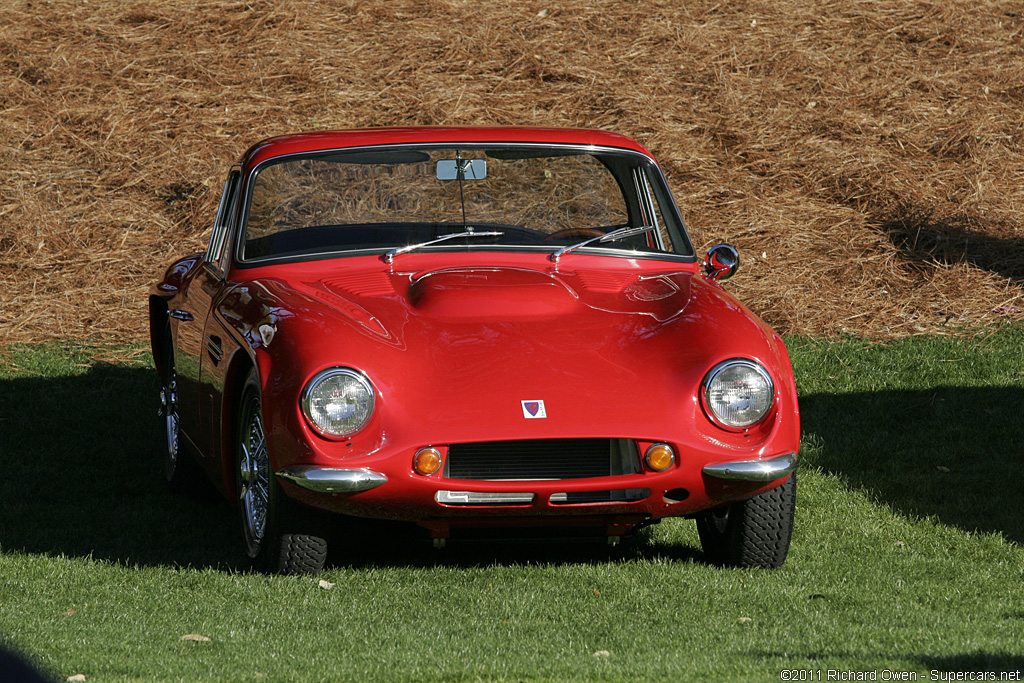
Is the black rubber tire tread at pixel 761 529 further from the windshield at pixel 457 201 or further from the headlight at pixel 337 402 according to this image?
the headlight at pixel 337 402

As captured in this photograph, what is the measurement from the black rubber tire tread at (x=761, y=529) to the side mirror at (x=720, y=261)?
4.11ft

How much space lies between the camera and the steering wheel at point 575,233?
219 inches

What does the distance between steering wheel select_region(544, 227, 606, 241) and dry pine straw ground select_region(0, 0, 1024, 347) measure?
394cm

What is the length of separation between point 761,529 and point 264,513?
188 cm

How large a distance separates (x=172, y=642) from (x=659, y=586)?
1.74 meters

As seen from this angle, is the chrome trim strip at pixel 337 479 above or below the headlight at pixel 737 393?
below

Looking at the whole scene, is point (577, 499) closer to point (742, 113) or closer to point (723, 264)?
point (723, 264)

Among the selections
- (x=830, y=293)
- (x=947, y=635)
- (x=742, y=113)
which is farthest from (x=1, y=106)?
(x=947, y=635)

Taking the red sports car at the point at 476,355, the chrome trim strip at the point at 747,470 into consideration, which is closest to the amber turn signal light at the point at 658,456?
the red sports car at the point at 476,355

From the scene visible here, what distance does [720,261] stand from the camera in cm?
557

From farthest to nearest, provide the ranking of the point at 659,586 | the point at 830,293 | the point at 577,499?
the point at 830,293 < the point at 659,586 < the point at 577,499

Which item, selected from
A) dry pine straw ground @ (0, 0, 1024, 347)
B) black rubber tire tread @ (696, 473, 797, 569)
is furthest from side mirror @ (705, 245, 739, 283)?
dry pine straw ground @ (0, 0, 1024, 347)

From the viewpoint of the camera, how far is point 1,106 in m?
13.2

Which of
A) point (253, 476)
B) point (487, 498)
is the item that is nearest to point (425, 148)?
point (253, 476)
